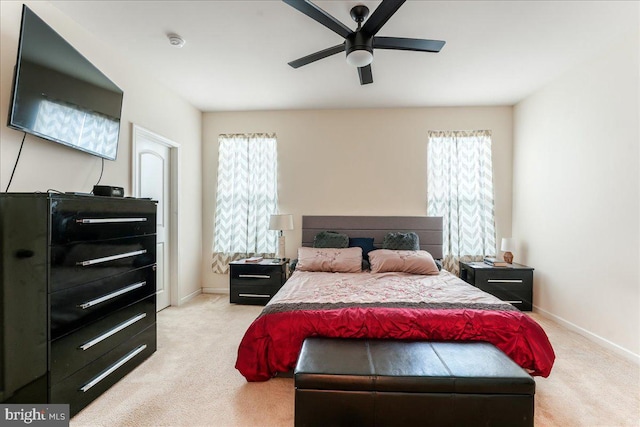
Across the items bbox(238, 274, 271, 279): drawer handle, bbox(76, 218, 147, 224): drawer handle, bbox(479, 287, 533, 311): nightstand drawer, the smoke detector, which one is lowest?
bbox(479, 287, 533, 311): nightstand drawer

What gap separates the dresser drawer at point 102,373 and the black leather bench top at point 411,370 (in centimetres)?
138

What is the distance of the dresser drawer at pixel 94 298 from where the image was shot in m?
1.68

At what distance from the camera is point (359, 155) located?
14.2 feet

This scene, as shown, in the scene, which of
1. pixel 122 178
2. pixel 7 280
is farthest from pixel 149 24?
pixel 7 280

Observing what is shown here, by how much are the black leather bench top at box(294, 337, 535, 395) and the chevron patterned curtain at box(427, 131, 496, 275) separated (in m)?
2.57

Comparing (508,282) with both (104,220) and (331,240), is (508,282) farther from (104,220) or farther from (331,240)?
(104,220)

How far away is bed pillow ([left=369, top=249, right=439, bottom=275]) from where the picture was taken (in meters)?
3.30

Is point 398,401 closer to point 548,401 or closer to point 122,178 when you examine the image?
point 548,401

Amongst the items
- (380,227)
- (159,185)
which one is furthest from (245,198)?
(380,227)

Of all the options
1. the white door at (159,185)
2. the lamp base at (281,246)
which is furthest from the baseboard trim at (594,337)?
the white door at (159,185)

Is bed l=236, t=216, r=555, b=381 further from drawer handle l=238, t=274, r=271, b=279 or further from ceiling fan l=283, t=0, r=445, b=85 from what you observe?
ceiling fan l=283, t=0, r=445, b=85

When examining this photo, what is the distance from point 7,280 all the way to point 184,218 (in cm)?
245

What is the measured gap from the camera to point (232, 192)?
443 cm

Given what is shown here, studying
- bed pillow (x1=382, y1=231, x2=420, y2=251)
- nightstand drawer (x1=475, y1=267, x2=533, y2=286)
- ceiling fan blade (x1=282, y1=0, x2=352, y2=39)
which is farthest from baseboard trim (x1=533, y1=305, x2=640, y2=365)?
ceiling fan blade (x1=282, y1=0, x2=352, y2=39)
